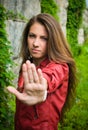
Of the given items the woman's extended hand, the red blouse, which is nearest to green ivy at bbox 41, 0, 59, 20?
the red blouse

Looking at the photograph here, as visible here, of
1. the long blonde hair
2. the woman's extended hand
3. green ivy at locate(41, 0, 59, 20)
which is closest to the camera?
the woman's extended hand

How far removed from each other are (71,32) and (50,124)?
9.58 meters

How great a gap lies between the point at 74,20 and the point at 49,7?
11.4ft

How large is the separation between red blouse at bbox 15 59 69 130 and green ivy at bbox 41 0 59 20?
6011 mm

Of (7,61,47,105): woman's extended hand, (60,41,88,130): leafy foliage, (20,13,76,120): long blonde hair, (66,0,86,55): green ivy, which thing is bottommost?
(60,41,88,130): leafy foliage

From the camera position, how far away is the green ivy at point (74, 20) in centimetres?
1174

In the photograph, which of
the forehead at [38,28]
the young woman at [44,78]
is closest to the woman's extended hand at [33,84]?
the young woman at [44,78]

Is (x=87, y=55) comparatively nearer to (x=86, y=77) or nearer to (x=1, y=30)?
(x=86, y=77)

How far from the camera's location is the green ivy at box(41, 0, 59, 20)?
8472 mm

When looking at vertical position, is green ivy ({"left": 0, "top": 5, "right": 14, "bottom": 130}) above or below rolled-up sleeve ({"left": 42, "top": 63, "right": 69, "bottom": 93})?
below

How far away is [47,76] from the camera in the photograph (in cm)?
230

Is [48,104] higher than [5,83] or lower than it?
higher

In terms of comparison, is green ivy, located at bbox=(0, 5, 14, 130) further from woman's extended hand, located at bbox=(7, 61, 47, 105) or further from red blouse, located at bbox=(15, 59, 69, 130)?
woman's extended hand, located at bbox=(7, 61, 47, 105)

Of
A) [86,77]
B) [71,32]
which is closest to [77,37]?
[71,32]
